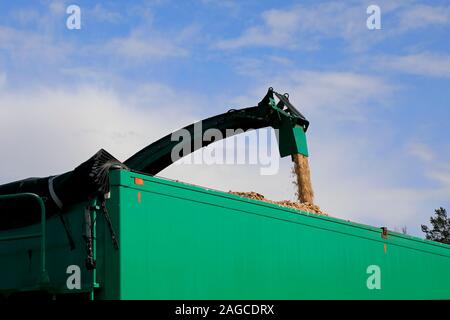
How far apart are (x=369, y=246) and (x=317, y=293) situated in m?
1.08

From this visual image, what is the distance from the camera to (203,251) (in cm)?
610

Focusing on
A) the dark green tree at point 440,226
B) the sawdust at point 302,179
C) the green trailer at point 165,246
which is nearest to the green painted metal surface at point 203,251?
the green trailer at point 165,246

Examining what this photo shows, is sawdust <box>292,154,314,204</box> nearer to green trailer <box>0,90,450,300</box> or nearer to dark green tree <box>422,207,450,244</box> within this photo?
green trailer <box>0,90,450,300</box>

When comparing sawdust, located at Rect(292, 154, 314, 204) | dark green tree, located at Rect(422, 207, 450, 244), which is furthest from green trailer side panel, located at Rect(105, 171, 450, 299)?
dark green tree, located at Rect(422, 207, 450, 244)

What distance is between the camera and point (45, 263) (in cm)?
583

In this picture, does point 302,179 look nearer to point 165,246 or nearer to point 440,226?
point 165,246

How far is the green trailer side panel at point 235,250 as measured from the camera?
5590 mm

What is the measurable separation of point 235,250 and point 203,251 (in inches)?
15.4

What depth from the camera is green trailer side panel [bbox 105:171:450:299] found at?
559 centimetres

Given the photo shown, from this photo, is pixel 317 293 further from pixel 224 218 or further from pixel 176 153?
pixel 176 153

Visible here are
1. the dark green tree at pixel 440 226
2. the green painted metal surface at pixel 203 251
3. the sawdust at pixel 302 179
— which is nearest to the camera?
the green painted metal surface at pixel 203 251

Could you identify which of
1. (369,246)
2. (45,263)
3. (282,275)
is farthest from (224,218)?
(369,246)

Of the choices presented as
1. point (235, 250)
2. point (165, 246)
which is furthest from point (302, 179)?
point (165, 246)

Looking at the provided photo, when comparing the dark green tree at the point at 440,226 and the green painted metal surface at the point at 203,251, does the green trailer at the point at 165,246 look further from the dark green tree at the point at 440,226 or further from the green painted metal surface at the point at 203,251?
the dark green tree at the point at 440,226
